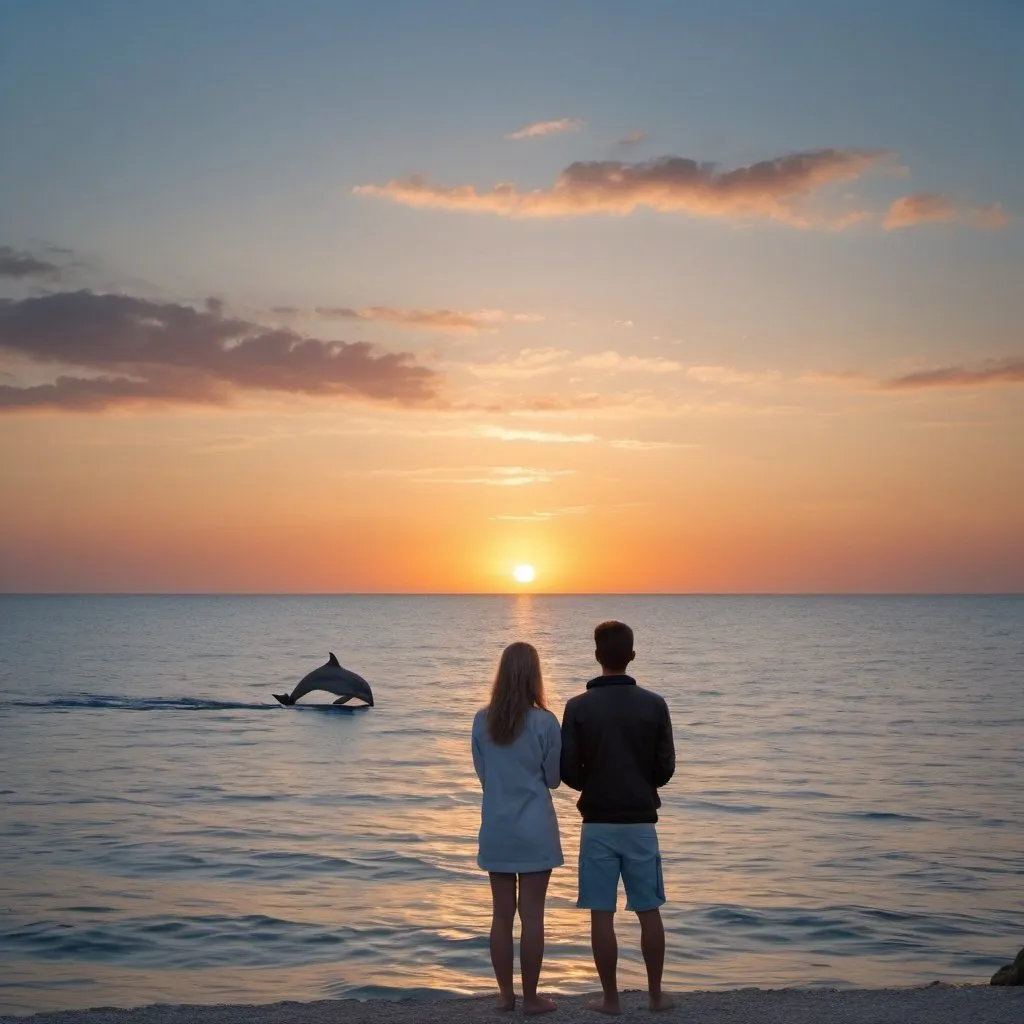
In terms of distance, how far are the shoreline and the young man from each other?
0.81 m

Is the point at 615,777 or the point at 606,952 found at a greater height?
the point at 615,777

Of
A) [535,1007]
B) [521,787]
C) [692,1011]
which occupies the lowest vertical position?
[692,1011]

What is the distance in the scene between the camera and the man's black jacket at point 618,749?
7.57m

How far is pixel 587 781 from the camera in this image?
25.1 ft

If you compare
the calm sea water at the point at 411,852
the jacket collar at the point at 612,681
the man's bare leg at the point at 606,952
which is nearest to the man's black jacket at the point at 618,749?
the jacket collar at the point at 612,681

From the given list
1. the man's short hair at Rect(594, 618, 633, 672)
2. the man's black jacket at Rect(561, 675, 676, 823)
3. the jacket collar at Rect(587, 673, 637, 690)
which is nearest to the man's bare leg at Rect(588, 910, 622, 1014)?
the man's black jacket at Rect(561, 675, 676, 823)

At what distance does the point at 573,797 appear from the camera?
816 inches

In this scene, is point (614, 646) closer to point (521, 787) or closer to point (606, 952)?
point (521, 787)

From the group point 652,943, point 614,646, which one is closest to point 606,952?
point 652,943

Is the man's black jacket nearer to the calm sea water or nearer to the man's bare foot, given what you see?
the man's bare foot

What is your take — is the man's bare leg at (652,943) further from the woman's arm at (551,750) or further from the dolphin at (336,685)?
the dolphin at (336,685)

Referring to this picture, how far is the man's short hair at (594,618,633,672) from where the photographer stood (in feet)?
25.0

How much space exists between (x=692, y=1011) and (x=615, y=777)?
184cm

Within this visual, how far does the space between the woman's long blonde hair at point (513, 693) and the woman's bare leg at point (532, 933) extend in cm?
94
